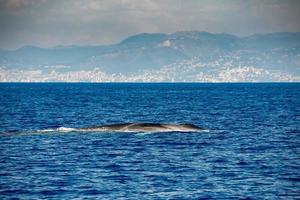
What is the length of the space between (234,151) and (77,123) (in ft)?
141

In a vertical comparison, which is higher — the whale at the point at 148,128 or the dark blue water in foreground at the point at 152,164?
the whale at the point at 148,128

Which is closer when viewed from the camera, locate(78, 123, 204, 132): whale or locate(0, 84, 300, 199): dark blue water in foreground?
locate(0, 84, 300, 199): dark blue water in foreground

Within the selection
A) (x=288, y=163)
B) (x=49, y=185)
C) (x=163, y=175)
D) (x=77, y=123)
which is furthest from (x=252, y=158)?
(x=77, y=123)

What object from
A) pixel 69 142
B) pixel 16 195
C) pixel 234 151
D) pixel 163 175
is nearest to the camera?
pixel 16 195

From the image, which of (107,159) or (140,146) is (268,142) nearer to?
(140,146)

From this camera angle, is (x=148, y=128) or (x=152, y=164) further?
(x=148, y=128)

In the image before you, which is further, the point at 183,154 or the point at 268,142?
the point at 268,142

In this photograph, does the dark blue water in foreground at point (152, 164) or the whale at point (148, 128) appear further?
the whale at point (148, 128)

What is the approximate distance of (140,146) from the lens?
65250mm

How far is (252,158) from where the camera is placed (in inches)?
2253

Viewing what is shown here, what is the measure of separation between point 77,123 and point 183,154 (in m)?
42.8

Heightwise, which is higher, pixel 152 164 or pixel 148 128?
pixel 148 128

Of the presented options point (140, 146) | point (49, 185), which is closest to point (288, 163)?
point (140, 146)

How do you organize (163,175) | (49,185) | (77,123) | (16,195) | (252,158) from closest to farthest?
(16,195) < (49,185) < (163,175) < (252,158) < (77,123)
